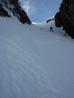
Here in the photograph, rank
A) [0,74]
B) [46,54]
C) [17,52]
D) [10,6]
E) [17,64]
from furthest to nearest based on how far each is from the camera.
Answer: [10,6] → [46,54] → [17,52] → [17,64] → [0,74]

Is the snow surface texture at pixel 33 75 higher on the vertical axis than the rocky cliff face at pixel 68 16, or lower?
higher

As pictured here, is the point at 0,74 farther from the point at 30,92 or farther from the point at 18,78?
the point at 30,92

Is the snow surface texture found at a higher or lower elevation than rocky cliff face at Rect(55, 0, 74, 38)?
higher

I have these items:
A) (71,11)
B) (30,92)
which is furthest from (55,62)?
(71,11)

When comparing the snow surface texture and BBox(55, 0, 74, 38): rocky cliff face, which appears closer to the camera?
the snow surface texture

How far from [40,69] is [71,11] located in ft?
50.8

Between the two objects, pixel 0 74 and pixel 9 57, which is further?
pixel 9 57

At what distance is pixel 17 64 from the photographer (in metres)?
8.59

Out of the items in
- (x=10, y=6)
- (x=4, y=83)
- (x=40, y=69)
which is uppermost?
(x=4, y=83)

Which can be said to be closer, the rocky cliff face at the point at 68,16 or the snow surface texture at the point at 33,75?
the snow surface texture at the point at 33,75

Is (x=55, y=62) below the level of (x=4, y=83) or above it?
below

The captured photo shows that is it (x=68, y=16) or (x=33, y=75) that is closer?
(x=33, y=75)

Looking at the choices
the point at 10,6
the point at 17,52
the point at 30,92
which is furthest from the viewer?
the point at 10,6

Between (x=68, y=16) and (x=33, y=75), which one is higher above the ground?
(x=33, y=75)
